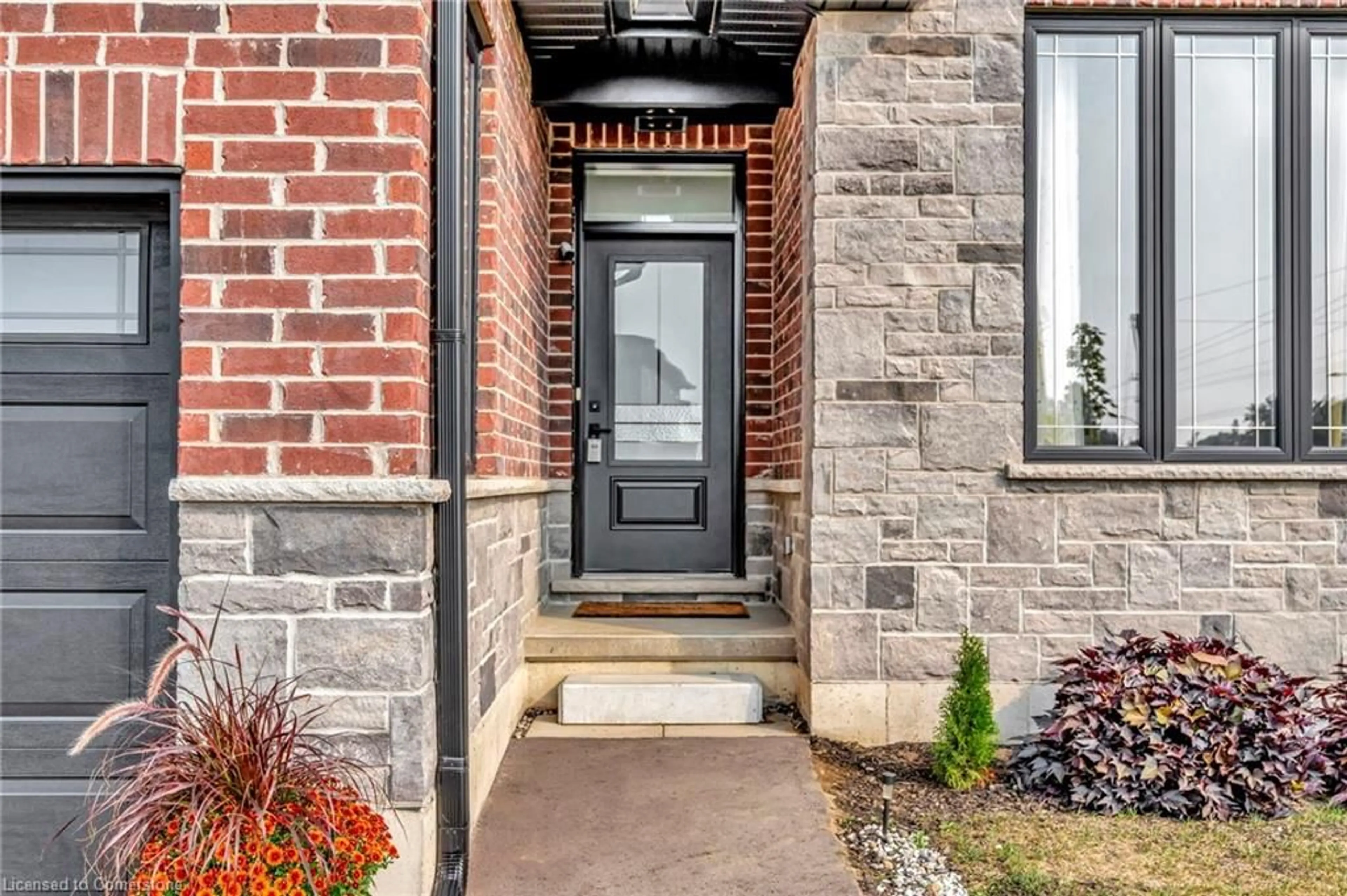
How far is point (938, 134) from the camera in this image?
395cm

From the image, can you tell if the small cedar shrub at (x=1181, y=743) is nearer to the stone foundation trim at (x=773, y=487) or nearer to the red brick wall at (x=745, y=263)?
the stone foundation trim at (x=773, y=487)

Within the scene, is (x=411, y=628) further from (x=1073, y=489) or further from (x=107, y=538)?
(x=1073, y=489)

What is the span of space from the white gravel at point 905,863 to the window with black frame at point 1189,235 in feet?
5.91

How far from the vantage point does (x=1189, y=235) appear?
13.4ft

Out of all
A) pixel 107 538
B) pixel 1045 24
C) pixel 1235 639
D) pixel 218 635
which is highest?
pixel 1045 24

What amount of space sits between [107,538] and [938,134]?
10.9ft

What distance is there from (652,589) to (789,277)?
1841 mm

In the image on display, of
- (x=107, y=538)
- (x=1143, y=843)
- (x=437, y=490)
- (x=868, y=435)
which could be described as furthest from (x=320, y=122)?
(x=1143, y=843)

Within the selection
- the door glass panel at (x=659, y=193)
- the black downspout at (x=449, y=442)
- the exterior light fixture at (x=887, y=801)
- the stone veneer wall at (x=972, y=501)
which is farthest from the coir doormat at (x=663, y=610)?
the door glass panel at (x=659, y=193)

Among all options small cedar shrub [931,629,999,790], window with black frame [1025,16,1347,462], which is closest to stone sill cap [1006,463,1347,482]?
window with black frame [1025,16,1347,462]

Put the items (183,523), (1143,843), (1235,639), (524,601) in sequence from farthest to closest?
(524,601) → (1235,639) → (1143,843) → (183,523)

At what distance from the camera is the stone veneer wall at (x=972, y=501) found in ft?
12.9

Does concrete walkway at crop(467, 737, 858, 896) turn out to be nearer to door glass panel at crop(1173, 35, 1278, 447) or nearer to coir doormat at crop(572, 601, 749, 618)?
coir doormat at crop(572, 601, 749, 618)

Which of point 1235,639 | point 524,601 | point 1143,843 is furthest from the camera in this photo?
point 524,601
